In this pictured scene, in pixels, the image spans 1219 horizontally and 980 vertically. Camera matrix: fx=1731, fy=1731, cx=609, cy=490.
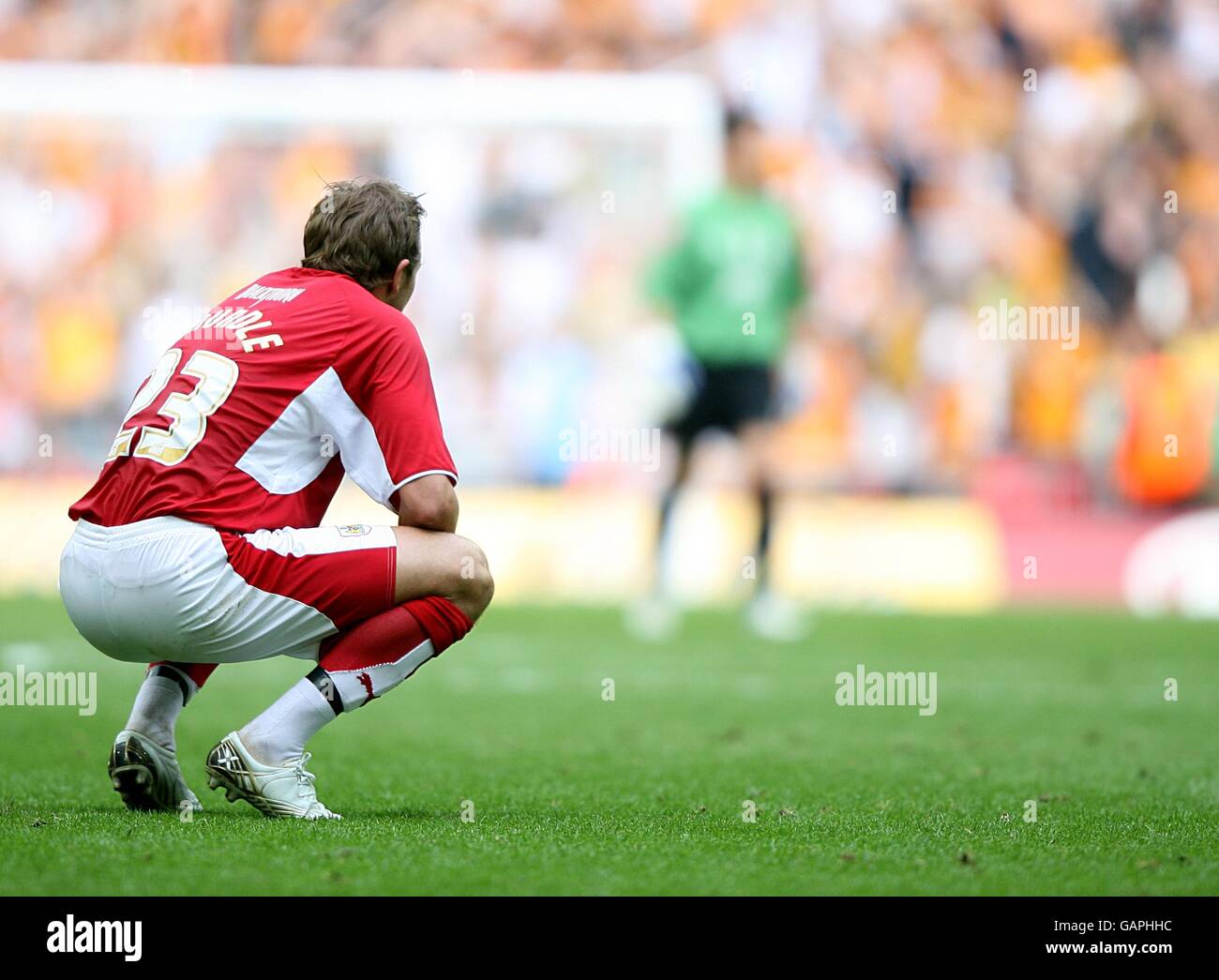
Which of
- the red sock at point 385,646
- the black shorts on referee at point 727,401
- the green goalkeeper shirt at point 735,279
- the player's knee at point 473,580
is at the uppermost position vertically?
the green goalkeeper shirt at point 735,279

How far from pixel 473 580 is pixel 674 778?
4.62 ft

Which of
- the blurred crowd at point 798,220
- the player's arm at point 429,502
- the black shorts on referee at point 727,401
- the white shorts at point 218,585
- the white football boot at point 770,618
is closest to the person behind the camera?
the white shorts at point 218,585

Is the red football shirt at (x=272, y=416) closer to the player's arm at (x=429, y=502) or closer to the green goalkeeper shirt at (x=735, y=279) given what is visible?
the player's arm at (x=429, y=502)

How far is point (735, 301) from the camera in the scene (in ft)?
36.2

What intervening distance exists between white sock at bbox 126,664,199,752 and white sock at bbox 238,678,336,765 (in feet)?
1.11

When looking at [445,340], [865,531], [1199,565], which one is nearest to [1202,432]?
[1199,565]

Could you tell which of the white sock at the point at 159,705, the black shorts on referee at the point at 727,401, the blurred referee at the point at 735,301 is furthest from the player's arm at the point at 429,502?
the black shorts on referee at the point at 727,401

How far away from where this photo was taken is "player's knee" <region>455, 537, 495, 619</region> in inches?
162

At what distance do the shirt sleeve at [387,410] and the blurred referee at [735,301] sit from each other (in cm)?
665

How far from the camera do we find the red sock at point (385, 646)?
4.11 meters

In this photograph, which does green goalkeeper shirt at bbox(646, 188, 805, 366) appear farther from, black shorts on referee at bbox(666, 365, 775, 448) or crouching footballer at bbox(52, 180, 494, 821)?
crouching footballer at bbox(52, 180, 494, 821)

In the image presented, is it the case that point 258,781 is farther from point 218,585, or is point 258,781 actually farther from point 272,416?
point 272,416

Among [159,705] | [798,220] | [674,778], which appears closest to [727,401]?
[798,220]

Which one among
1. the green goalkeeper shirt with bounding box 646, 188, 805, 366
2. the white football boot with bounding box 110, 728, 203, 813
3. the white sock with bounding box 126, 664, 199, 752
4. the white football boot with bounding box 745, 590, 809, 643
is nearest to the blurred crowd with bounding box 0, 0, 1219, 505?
the green goalkeeper shirt with bounding box 646, 188, 805, 366
